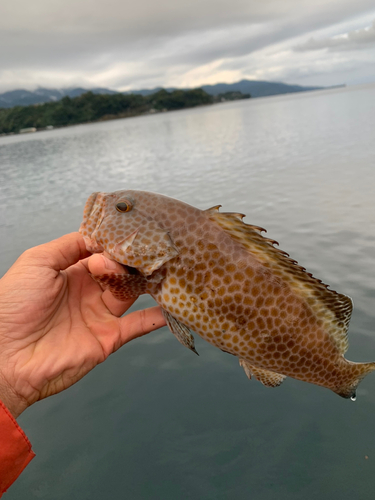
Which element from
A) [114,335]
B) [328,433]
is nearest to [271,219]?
[328,433]

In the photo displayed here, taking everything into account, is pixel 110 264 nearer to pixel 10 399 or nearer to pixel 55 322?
pixel 55 322

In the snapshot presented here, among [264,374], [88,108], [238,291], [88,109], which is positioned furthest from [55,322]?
[88,108]

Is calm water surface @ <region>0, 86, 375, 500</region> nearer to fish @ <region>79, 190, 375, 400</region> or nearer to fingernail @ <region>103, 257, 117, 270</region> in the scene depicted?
fish @ <region>79, 190, 375, 400</region>

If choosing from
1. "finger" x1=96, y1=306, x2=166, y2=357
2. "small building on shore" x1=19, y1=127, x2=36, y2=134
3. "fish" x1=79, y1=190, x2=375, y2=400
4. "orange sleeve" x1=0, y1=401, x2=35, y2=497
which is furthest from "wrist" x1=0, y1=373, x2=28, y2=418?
"small building on shore" x1=19, y1=127, x2=36, y2=134

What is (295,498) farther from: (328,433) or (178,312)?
(178,312)

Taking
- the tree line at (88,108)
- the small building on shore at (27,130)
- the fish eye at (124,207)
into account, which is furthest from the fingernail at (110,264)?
the small building on shore at (27,130)

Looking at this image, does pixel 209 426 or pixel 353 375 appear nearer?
pixel 353 375
